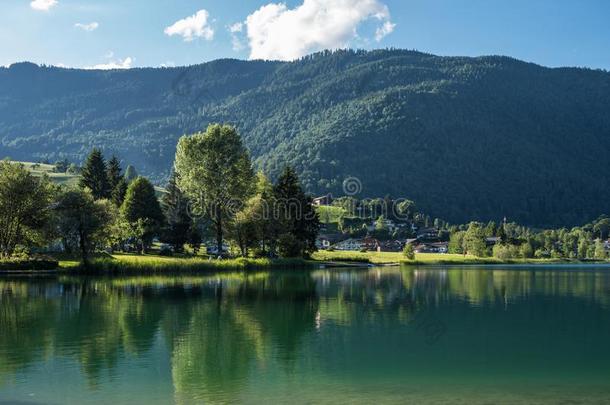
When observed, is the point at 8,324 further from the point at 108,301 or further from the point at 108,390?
the point at 108,390

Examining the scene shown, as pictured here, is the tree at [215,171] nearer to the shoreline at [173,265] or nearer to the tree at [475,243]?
the shoreline at [173,265]

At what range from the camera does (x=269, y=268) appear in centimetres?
8056

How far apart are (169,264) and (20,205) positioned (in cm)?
1660

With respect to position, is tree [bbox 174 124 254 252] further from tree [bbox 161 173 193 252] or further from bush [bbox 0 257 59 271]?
bush [bbox 0 257 59 271]

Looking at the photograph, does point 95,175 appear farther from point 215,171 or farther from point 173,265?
point 173,265

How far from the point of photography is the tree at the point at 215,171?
83.6 m

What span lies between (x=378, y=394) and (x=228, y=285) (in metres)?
37.9

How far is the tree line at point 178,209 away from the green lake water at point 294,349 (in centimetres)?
2326

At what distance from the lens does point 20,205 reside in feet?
214

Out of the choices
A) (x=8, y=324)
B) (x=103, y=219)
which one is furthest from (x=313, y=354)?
(x=103, y=219)

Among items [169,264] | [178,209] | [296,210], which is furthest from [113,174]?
[169,264]

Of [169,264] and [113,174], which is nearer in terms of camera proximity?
[169,264]

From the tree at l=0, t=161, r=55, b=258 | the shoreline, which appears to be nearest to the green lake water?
the shoreline

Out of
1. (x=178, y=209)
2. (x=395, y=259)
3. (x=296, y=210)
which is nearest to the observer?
(x=296, y=210)
